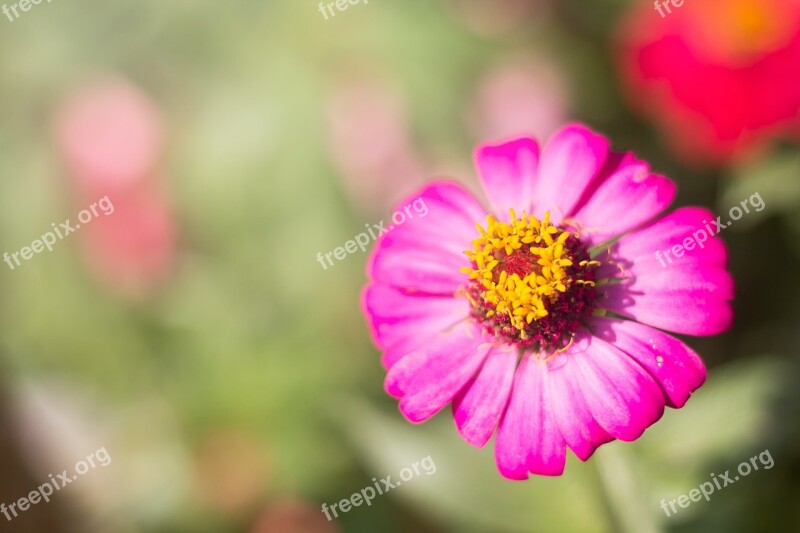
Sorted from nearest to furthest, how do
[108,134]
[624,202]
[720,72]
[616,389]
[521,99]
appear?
[616,389] → [624,202] → [720,72] → [521,99] → [108,134]

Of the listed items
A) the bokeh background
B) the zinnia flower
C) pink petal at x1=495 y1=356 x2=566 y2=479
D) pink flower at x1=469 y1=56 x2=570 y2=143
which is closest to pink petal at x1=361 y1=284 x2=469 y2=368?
pink petal at x1=495 y1=356 x2=566 y2=479

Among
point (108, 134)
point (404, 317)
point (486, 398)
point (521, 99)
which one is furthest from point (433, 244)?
point (108, 134)

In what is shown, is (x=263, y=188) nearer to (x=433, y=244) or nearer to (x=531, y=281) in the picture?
(x=433, y=244)

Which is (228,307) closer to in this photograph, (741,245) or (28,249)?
(28,249)

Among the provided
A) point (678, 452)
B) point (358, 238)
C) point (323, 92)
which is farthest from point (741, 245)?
point (323, 92)

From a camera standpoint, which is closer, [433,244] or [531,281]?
[531,281]

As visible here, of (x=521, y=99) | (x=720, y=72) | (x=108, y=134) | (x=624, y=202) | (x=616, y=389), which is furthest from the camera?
(x=108, y=134)
